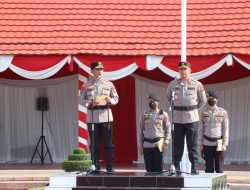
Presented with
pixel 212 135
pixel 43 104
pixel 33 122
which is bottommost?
pixel 212 135

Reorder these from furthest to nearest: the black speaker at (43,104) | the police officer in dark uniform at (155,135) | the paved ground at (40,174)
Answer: the black speaker at (43,104) → the paved ground at (40,174) → the police officer in dark uniform at (155,135)

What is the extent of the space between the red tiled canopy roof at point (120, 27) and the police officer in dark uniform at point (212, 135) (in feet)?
16.1

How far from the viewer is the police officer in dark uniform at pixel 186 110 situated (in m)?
16.2

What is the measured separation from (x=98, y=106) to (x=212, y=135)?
2461mm

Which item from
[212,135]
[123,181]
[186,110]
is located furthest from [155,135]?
[123,181]

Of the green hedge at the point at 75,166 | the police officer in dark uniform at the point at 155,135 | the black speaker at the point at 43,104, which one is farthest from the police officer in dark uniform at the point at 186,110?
the black speaker at the point at 43,104

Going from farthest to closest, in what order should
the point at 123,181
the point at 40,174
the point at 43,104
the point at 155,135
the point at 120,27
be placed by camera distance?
the point at 43,104, the point at 120,27, the point at 40,174, the point at 155,135, the point at 123,181

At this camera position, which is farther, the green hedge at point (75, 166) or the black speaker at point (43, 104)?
the black speaker at point (43, 104)

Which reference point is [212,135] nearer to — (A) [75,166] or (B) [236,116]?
(A) [75,166]

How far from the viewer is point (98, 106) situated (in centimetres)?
1616

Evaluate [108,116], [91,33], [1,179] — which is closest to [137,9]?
[91,33]

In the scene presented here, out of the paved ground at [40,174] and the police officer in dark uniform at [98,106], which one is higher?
the police officer in dark uniform at [98,106]

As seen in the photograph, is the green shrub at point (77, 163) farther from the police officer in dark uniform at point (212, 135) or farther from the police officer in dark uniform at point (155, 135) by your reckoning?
the police officer in dark uniform at point (212, 135)

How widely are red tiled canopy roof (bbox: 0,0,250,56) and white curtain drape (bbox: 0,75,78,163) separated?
200 cm
